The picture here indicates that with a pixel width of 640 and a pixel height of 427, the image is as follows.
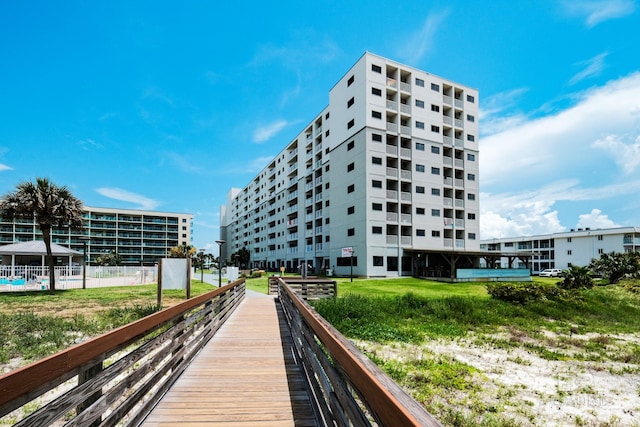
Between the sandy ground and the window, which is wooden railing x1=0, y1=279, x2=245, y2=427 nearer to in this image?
the sandy ground

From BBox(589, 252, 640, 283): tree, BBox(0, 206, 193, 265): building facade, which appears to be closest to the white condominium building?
BBox(589, 252, 640, 283): tree

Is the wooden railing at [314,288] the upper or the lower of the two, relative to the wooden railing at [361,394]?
lower

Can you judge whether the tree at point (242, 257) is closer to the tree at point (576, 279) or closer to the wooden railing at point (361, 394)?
the tree at point (576, 279)

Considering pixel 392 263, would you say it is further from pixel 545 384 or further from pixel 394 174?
pixel 545 384

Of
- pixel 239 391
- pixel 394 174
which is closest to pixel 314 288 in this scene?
pixel 239 391

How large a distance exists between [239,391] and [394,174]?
130ft

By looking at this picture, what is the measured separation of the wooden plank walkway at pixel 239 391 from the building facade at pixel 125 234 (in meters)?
100

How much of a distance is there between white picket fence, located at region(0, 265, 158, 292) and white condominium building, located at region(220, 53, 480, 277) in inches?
836

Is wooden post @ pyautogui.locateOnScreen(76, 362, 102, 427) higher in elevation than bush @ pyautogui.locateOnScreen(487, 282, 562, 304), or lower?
higher

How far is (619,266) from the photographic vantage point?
35.3 m

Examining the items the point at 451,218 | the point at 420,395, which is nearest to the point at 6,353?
the point at 420,395

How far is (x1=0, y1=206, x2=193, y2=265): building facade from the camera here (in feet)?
306

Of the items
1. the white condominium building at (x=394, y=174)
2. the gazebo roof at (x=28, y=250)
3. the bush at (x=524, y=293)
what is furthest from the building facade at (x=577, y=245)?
the gazebo roof at (x=28, y=250)

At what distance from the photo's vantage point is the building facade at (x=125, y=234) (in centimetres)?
9331
